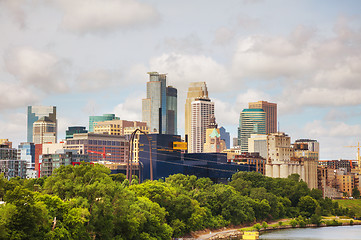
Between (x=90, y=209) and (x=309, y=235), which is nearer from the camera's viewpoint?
(x=90, y=209)

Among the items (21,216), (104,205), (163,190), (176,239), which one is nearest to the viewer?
(21,216)

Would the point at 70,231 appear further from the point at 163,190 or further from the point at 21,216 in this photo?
the point at 163,190

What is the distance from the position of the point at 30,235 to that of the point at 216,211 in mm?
107992

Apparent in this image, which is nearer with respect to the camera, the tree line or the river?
the tree line

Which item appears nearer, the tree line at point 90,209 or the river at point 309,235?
the tree line at point 90,209

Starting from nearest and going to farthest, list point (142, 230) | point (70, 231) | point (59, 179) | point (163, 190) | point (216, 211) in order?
1. point (70, 231)
2. point (59, 179)
3. point (142, 230)
4. point (163, 190)
5. point (216, 211)

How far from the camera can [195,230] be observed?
17038 centimetres

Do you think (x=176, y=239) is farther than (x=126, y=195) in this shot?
Yes

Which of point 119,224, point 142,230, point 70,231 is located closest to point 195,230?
point 142,230

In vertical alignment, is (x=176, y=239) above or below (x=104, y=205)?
below

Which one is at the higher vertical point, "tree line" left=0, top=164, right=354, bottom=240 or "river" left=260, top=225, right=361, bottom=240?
A: "tree line" left=0, top=164, right=354, bottom=240

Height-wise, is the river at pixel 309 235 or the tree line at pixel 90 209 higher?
the tree line at pixel 90 209

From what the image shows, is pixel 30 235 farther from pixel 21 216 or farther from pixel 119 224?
pixel 119 224

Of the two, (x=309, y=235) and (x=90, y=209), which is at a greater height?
(x=90, y=209)
